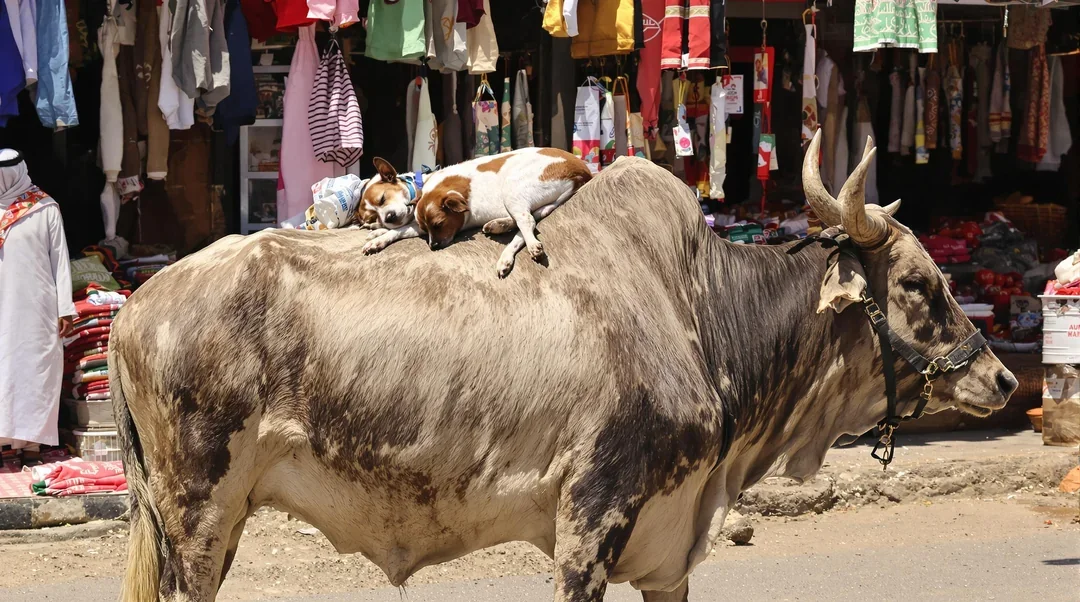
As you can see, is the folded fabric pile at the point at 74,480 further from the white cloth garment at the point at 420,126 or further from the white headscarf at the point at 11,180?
the white cloth garment at the point at 420,126

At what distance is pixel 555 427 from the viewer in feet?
12.0

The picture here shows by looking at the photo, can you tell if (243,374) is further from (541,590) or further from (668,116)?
(668,116)

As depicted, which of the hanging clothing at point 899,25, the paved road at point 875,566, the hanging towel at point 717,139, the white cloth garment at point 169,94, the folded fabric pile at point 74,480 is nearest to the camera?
the paved road at point 875,566

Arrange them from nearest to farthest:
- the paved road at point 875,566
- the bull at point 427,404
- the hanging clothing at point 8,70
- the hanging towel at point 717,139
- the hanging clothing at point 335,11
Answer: the bull at point 427,404 < the paved road at point 875,566 < the hanging clothing at point 8,70 < the hanging clothing at point 335,11 < the hanging towel at point 717,139

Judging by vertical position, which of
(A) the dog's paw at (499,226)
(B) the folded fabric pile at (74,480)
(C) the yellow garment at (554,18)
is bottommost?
(B) the folded fabric pile at (74,480)

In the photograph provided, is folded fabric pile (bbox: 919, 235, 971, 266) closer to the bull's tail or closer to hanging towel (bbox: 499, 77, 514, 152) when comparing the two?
hanging towel (bbox: 499, 77, 514, 152)

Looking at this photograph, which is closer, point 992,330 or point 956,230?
point 992,330

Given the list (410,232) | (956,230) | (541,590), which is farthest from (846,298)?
(956,230)

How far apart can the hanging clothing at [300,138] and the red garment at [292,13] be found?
10.2 inches

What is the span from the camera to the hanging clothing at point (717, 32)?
788cm

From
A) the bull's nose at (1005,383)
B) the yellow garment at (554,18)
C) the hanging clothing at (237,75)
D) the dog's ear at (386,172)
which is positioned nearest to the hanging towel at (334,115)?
the hanging clothing at (237,75)

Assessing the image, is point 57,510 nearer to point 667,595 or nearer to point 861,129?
point 667,595

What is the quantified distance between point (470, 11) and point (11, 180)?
2714mm

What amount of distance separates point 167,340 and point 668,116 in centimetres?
546
